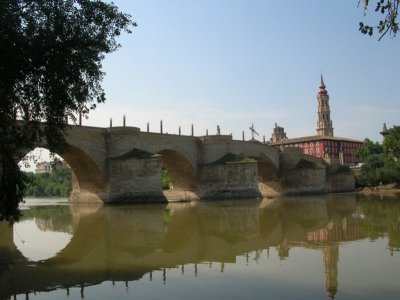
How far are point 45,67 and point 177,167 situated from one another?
35.6 metres

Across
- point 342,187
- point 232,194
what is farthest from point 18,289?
point 342,187

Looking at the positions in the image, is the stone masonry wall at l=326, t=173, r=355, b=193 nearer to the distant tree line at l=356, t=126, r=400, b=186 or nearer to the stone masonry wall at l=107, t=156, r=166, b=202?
the distant tree line at l=356, t=126, r=400, b=186

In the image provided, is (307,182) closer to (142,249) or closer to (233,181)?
(233,181)

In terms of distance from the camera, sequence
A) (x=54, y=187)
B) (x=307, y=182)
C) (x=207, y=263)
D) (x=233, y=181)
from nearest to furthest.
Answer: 1. (x=207, y=263)
2. (x=233, y=181)
3. (x=307, y=182)
4. (x=54, y=187)

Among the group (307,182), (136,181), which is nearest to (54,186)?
(307,182)

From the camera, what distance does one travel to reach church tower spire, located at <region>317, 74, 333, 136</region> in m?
113

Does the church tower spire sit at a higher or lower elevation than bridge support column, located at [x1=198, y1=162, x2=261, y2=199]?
higher

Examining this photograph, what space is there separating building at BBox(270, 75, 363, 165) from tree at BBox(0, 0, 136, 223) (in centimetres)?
7880

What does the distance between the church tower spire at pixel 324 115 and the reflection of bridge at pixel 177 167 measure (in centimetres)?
5300

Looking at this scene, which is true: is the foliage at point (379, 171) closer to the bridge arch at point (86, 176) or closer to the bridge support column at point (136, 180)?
the bridge support column at point (136, 180)

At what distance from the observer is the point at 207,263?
10.0m

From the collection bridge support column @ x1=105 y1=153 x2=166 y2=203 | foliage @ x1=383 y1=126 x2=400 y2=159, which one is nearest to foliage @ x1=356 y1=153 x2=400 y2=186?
foliage @ x1=383 y1=126 x2=400 y2=159

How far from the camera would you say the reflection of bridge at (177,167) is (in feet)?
→ 112

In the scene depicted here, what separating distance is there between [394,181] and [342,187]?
263 inches
